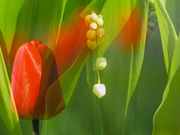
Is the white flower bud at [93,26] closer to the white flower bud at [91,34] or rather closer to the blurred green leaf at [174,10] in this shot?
the white flower bud at [91,34]

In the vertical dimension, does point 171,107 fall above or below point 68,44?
below

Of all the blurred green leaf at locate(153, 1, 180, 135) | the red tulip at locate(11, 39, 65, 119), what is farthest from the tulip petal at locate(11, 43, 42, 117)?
the blurred green leaf at locate(153, 1, 180, 135)

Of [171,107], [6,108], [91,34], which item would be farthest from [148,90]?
[6,108]

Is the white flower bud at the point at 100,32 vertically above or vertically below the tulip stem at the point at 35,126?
above

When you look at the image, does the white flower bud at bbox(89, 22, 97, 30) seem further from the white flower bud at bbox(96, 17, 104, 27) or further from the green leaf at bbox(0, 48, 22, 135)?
the green leaf at bbox(0, 48, 22, 135)

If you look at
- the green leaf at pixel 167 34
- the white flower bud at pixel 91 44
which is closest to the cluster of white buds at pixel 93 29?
the white flower bud at pixel 91 44

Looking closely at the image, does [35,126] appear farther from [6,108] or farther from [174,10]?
[174,10]
